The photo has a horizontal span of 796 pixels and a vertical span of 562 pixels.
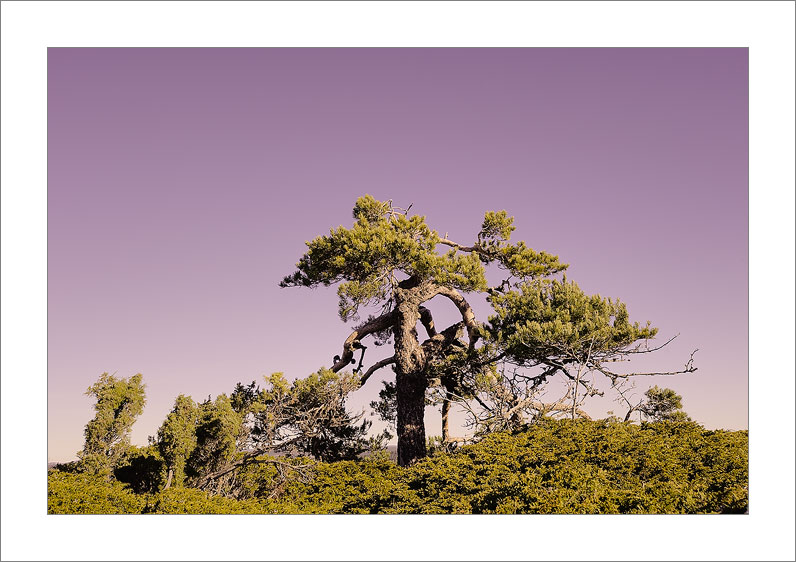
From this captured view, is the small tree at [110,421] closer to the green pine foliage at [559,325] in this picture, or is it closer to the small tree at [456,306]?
the small tree at [456,306]

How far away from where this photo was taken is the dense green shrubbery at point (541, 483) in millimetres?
7793

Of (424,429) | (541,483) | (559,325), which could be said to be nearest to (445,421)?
(424,429)

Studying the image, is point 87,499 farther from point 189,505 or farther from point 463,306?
point 463,306

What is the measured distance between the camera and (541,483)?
8.27 metres

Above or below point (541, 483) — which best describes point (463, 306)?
above

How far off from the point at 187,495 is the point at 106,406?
432 centimetres

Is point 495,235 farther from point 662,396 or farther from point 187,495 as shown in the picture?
point 187,495

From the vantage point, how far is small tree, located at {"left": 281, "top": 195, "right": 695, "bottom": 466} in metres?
12.8

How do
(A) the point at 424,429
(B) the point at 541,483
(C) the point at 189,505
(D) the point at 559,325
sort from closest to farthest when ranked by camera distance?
(B) the point at 541,483, (C) the point at 189,505, (D) the point at 559,325, (A) the point at 424,429

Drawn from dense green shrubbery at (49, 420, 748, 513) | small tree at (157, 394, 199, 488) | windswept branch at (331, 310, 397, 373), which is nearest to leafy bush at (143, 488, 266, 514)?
dense green shrubbery at (49, 420, 748, 513)

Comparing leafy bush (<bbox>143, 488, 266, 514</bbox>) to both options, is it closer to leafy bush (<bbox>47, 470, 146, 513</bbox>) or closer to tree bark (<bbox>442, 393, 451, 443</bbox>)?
leafy bush (<bbox>47, 470, 146, 513</bbox>)

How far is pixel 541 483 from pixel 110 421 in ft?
30.1

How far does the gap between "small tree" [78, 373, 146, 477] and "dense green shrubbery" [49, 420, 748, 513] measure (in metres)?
1.29

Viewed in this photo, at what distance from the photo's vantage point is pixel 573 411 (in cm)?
1259
